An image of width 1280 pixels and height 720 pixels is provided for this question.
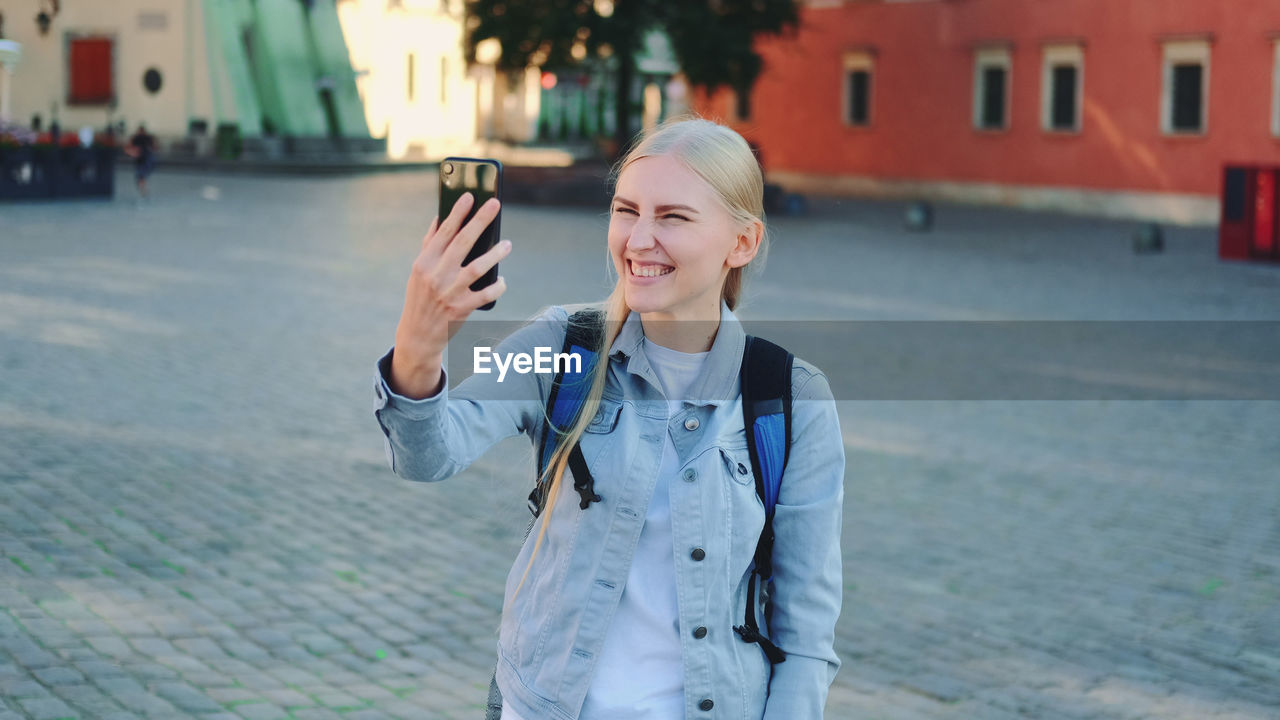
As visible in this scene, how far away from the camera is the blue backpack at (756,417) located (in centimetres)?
250

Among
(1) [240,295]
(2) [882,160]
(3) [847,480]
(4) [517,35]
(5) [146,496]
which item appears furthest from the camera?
(2) [882,160]

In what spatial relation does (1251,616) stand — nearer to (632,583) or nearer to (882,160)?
(632,583)

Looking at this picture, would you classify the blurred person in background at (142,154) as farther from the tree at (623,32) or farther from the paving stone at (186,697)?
the paving stone at (186,697)

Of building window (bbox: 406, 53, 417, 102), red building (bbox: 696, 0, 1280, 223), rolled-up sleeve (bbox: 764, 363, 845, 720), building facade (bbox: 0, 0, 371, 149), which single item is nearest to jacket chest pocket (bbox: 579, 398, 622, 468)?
rolled-up sleeve (bbox: 764, 363, 845, 720)

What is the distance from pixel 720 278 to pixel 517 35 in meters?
32.2

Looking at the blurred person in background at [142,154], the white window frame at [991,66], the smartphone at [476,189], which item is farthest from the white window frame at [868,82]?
the smartphone at [476,189]

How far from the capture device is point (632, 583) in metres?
2.43

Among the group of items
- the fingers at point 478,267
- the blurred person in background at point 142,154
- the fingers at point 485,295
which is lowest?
the fingers at point 485,295

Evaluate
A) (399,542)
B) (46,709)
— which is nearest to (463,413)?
(46,709)

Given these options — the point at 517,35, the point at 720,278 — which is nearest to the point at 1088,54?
the point at 517,35

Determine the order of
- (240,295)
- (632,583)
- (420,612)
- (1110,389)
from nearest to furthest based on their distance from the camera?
(632,583) < (420,612) < (1110,389) < (240,295)

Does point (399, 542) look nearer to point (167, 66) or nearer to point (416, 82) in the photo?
Result: point (167, 66)

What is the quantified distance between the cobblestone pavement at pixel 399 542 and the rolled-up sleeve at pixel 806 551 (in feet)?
1.67

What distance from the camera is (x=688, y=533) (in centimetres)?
242
